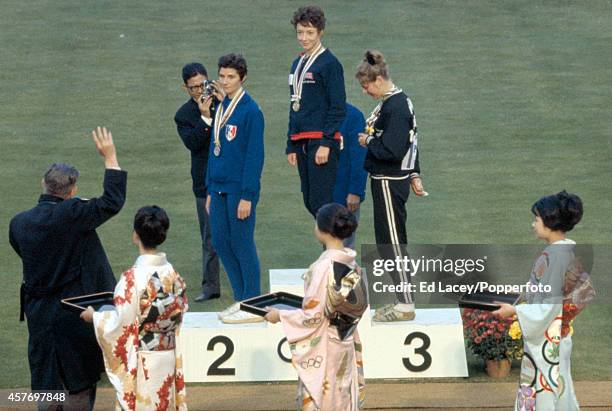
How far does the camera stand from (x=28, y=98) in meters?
17.6

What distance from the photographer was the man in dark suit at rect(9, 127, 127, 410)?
807 cm

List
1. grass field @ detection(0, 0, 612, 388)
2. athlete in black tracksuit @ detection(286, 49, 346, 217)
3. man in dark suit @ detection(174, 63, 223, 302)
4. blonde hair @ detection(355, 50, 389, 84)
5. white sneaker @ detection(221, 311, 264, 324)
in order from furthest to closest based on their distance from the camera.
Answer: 1. grass field @ detection(0, 0, 612, 388)
2. man in dark suit @ detection(174, 63, 223, 302)
3. athlete in black tracksuit @ detection(286, 49, 346, 217)
4. white sneaker @ detection(221, 311, 264, 324)
5. blonde hair @ detection(355, 50, 389, 84)

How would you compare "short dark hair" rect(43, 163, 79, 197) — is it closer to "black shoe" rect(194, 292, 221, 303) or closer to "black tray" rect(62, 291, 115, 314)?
"black tray" rect(62, 291, 115, 314)

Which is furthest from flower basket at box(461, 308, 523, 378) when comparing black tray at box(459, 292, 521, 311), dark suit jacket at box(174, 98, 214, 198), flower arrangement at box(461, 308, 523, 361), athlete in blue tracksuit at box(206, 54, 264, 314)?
dark suit jacket at box(174, 98, 214, 198)

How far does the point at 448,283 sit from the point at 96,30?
36.0 ft

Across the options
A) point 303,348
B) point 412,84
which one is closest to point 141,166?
point 412,84

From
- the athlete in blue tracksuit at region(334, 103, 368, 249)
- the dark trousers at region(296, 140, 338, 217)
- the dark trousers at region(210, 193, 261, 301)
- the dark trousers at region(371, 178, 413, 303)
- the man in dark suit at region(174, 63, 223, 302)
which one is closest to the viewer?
the dark trousers at region(371, 178, 413, 303)

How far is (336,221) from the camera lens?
293 inches

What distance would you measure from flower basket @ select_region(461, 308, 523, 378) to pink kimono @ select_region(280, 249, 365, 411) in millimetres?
1944

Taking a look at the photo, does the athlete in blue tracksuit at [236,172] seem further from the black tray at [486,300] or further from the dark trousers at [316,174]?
the black tray at [486,300]

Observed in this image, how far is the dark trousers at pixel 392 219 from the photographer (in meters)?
9.41

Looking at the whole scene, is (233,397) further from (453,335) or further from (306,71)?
(306,71)

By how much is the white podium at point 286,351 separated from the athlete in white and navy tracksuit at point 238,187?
0.56 m

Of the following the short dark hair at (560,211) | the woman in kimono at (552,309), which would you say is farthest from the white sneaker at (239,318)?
the short dark hair at (560,211)
